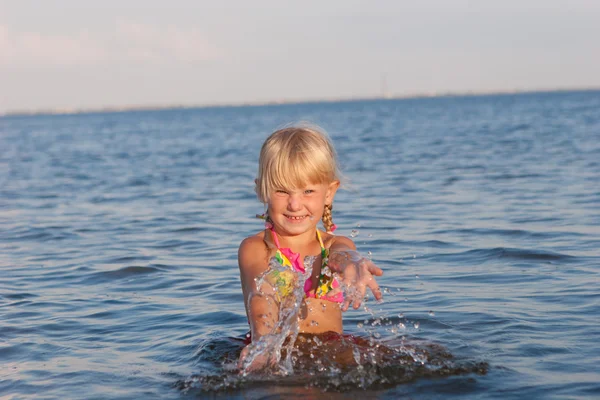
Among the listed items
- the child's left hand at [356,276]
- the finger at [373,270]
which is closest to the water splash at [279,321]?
the child's left hand at [356,276]

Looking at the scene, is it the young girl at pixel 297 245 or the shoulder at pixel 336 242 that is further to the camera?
the shoulder at pixel 336 242

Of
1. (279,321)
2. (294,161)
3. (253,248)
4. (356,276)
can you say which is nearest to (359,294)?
(356,276)

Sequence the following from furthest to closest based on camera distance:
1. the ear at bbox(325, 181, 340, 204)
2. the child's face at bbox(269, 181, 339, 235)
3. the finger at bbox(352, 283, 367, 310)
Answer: the ear at bbox(325, 181, 340, 204) < the child's face at bbox(269, 181, 339, 235) < the finger at bbox(352, 283, 367, 310)

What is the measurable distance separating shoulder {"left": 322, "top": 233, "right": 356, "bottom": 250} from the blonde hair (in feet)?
1.50

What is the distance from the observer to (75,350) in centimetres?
551

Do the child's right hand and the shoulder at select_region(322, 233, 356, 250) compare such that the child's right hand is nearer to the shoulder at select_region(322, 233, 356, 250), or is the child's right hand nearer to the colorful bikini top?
the colorful bikini top

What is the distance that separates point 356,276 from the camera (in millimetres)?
4148

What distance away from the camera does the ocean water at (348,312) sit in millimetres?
4531

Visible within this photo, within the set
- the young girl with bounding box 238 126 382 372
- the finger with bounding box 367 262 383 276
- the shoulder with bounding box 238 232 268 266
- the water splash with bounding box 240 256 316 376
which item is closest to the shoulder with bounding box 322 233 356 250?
the young girl with bounding box 238 126 382 372

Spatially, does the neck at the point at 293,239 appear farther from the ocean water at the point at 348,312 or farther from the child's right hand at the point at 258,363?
the ocean water at the point at 348,312

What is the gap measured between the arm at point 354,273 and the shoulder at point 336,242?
0.25 m

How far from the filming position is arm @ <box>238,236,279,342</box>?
470cm

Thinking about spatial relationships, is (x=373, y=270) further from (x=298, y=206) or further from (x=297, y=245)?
(x=297, y=245)

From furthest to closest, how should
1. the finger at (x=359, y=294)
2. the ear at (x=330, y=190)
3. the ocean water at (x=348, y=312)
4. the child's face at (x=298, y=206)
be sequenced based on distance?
the ear at (x=330, y=190) < the child's face at (x=298, y=206) < the ocean water at (x=348, y=312) < the finger at (x=359, y=294)
